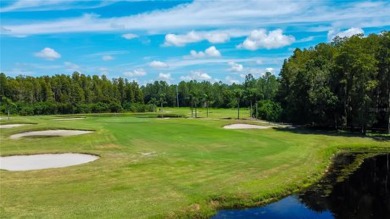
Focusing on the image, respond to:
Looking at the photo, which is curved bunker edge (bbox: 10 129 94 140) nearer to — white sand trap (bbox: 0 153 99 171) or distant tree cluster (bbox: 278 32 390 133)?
white sand trap (bbox: 0 153 99 171)

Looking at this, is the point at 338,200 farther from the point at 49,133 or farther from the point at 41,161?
the point at 49,133

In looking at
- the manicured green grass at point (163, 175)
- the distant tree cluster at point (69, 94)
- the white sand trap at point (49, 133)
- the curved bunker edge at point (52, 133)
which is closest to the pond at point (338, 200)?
the manicured green grass at point (163, 175)

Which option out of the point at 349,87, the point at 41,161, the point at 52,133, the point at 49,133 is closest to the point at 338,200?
the point at 41,161

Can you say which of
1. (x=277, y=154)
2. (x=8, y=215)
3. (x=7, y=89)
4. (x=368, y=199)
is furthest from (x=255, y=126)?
(x=7, y=89)

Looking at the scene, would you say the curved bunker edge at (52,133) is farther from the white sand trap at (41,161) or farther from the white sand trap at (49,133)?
the white sand trap at (41,161)

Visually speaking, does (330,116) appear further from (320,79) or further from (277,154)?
(277,154)

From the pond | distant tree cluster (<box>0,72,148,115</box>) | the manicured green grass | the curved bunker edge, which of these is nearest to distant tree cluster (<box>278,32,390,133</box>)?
the manicured green grass
